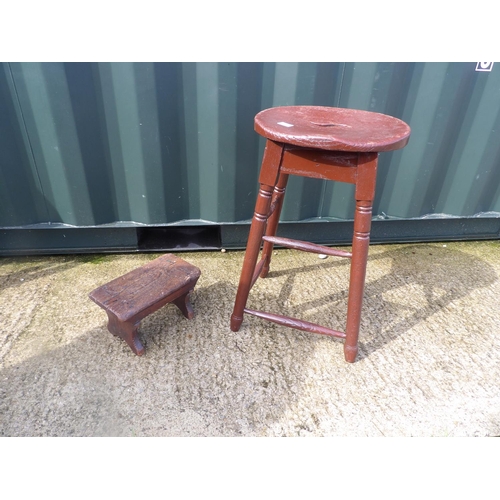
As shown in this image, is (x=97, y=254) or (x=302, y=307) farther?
(x=97, y=254)

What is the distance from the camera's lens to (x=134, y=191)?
8.24 ft

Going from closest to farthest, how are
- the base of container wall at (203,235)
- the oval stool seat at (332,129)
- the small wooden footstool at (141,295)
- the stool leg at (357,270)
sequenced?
the oval stool seat at (332,129)
the stool leg at (357,270)
the small wooden footstool at (141,295)
the base of container wall at (203,235)

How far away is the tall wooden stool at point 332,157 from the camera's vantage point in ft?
4.99

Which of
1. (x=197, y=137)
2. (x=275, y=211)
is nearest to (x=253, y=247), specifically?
(x=275, y=211)

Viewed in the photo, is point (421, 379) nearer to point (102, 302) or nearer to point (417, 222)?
point (417, 222)

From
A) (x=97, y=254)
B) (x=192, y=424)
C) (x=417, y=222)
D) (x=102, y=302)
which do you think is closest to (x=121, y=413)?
(x=192, y=424)

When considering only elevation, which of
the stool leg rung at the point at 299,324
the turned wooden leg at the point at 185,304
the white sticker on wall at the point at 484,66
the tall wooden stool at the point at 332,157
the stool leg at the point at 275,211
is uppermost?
the white sticker on wall at the point at 484,66

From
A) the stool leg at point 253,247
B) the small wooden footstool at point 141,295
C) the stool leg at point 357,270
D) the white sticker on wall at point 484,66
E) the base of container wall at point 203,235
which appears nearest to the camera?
the stool leg at point 357,270

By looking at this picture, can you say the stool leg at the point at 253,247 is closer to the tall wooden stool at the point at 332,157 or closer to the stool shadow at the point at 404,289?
the tall wooden stool at the point at 332,157

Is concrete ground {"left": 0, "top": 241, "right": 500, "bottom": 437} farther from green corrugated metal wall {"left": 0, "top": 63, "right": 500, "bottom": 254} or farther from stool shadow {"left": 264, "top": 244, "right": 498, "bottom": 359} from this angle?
green corrugated metal wall {"left": 0, "top": 63, "right": 500, "bottom": 254}

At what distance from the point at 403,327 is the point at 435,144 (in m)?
1.25

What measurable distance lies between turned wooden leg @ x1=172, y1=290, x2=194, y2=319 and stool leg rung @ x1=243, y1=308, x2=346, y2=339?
13.2 inches

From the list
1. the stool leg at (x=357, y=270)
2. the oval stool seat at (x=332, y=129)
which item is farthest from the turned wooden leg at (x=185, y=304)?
the oval stool seat at (x=332, y=129)

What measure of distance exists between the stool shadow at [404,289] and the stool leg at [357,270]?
0.15 meters
